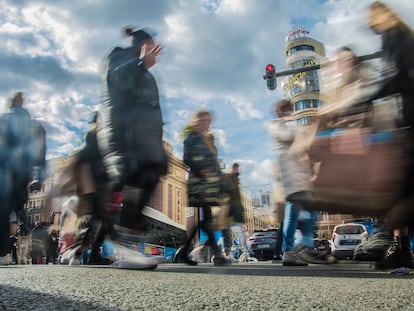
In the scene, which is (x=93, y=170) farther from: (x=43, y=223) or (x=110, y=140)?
(x=110, y=140)

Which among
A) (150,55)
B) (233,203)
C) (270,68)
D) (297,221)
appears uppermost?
(270,68)

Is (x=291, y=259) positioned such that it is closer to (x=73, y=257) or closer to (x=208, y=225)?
(x=208, y=225)

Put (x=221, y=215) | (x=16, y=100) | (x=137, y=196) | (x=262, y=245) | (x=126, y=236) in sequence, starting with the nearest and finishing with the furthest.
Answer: (x=126, y=236) < (x=137, y=196) < (x=16, y=100) < (x=221, y=215) < (x=262, y=245)

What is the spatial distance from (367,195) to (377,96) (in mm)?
638

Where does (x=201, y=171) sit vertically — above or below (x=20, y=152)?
below

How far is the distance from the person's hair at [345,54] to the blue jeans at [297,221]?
3.74 ft

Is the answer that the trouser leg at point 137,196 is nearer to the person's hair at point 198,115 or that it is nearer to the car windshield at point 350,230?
the person's hair at point 198,115

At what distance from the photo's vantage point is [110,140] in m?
2.98

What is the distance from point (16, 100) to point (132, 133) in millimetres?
2533

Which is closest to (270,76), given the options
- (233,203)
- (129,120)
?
(233,203)

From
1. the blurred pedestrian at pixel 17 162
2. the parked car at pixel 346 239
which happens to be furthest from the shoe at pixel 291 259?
the parked car at pixel 346 239

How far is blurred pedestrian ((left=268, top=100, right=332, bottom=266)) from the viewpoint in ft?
11.3

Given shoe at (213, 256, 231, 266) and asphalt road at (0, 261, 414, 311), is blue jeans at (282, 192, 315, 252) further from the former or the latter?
asphalt road at (0, 261, 414, 311)

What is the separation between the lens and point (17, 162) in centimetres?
434
